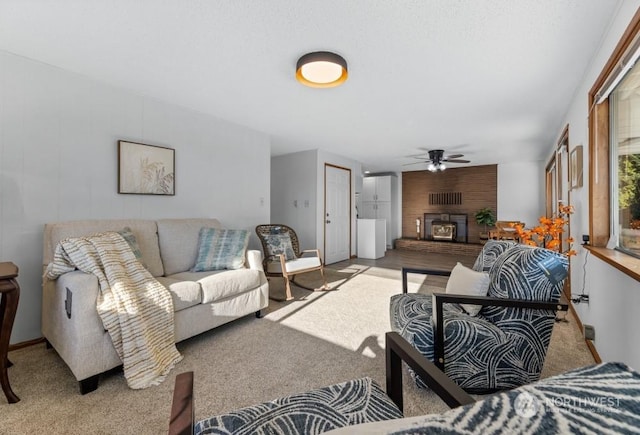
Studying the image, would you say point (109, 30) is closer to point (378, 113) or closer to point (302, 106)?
point (302, 106)

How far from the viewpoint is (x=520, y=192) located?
6.82 m

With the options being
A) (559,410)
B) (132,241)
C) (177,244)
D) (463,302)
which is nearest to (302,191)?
(177,244)

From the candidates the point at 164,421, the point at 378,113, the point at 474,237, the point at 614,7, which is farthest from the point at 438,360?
the point at 474,237

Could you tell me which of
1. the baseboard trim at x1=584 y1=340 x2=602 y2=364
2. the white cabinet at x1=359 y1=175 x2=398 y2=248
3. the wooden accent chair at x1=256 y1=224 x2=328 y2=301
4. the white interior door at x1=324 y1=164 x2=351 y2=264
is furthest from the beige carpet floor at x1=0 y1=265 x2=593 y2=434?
the white cabinet at x1=359 y1=175 x2=398 y2=248

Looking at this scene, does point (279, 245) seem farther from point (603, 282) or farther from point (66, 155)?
point (603, 282)

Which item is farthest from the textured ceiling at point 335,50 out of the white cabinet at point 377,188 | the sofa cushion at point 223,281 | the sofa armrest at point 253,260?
the white cabinet at point 377,188

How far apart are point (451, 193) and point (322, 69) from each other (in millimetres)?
6593

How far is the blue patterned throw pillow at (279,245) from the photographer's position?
371cm

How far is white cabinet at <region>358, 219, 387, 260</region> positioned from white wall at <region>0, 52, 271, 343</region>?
3.91 m

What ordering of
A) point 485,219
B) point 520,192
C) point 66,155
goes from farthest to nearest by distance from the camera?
1. point 485,219
2. point 520,192
3. point 66,155

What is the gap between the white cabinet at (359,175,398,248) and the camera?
805cm

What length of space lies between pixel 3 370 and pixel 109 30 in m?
2.16

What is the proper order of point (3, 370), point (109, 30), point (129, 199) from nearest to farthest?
point (3, 370) → point (109, 30) → point (129, 199)

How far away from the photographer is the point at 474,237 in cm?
739
